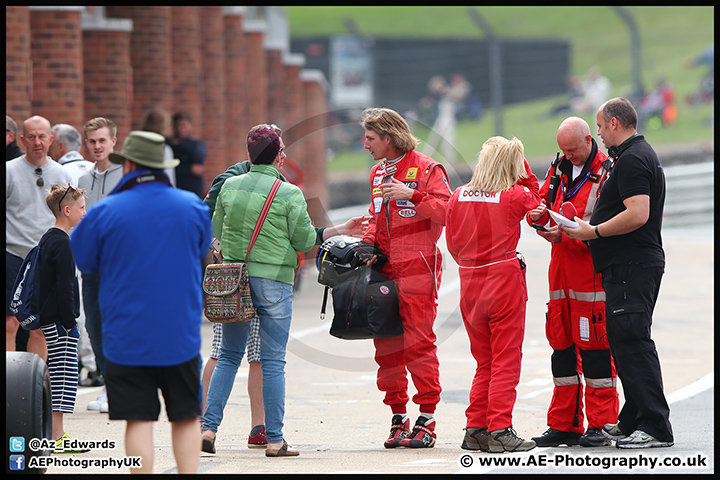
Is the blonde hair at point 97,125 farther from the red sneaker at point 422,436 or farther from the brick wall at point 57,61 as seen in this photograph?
the brick wall at point 57,61

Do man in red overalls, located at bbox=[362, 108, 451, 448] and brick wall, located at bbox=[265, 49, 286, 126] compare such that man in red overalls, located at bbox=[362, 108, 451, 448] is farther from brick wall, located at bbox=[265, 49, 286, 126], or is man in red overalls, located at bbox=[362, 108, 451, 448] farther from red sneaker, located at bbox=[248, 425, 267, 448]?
brick wall, located at bbox=[265, 49, 286, 126]

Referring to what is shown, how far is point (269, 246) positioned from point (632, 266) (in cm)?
232

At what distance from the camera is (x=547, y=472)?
5.83 meters

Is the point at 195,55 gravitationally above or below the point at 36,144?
above

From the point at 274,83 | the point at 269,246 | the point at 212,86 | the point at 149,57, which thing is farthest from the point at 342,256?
the point at 274,83

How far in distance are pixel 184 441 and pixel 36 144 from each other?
3582mm

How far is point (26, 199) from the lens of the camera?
8.01 metres

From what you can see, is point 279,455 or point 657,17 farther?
point 657,17

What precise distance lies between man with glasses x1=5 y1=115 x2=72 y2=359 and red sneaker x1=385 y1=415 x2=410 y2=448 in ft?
10.1

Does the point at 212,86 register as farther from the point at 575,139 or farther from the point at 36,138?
the point at 575,139

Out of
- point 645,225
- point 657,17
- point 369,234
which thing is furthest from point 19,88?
point 657,17

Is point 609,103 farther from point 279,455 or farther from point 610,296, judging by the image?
point 279,455

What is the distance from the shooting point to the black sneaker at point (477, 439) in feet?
21.7

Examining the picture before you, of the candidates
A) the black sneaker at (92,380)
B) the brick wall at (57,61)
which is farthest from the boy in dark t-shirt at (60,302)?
the brick wall at (57,61)
